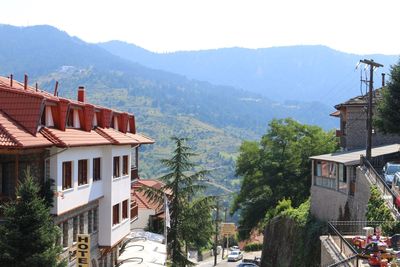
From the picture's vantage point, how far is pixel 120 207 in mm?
35844

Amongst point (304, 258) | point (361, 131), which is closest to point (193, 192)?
point (304, 258)

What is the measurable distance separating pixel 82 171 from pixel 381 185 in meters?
14.3

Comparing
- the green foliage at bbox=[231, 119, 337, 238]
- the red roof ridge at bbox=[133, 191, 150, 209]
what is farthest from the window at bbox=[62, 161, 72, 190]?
the green foliage at bbox=[231, 119, 337, 238]

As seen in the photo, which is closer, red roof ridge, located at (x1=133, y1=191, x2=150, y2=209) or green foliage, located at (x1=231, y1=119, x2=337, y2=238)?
red roof ridge, located at (x1=133, y1=191, x2=150, y2=209)

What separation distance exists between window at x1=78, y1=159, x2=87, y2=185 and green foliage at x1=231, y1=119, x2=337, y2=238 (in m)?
31.0

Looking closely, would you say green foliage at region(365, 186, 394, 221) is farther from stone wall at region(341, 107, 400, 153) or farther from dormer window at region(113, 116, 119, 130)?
stone wall at region(341, 107, 400, 153)

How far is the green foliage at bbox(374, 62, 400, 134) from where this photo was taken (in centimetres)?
3717

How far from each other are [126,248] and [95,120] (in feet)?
29.8

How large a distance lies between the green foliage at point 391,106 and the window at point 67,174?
19.8 metres

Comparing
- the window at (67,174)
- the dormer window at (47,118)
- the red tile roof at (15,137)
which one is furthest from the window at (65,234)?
the red tile roof at (15,137)

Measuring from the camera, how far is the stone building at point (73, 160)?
A: 23031mm

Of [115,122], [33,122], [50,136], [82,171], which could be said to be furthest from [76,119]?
[115,122]

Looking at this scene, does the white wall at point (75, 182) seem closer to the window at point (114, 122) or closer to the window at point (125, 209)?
the window at point (114, 122)

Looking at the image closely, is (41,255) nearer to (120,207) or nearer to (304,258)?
(120,207)
